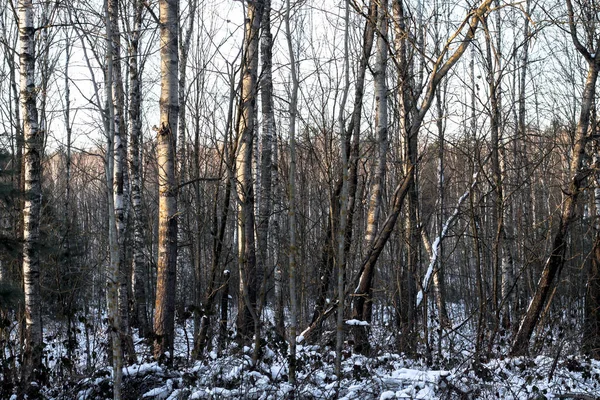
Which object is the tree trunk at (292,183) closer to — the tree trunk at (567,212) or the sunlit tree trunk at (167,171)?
the sunlit tree trunk at (167,171)

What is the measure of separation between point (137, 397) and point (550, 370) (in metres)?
4.21

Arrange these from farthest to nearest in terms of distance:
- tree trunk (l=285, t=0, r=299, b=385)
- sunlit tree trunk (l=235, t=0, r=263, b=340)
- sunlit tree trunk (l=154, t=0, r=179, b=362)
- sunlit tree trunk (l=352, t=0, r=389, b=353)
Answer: sunlit tree trunk (l=235, t=0, r=263, b=340)
sunlit tree trunk (l=352, t=0, r=389, b=353)
sunlit tree trunk (l=154, t=0, r=179, b=362)
tree trunk (l=285, t=0, r=299, b=385)

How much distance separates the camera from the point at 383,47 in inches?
249

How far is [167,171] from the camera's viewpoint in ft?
18.7

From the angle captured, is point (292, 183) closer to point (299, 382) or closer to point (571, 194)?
point (299, 382)

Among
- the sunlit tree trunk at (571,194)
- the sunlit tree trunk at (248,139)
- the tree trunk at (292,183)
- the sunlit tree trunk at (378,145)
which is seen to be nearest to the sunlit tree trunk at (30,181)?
the sunlit tree trunk at (248,139)

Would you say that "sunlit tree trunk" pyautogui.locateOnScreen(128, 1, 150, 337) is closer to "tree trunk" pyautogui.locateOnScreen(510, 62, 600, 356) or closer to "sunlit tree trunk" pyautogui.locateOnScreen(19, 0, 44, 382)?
"sunlit tree trunk" pyautogui.locateOnScreen(19, 0, 44, 382)

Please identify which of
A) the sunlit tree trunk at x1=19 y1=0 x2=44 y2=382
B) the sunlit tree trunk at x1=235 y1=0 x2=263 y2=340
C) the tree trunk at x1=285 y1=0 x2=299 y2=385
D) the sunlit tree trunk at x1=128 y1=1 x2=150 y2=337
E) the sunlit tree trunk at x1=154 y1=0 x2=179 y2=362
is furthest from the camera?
the sunlit tree trunk at x1=128 y1=1 x2=150 y2=337

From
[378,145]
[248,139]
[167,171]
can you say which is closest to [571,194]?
[378,145]

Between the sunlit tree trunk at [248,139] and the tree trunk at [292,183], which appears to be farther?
the sunlit tree trunk at [248,139]

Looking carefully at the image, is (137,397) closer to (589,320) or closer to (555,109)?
(589,320)

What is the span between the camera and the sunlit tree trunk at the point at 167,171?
225 inches

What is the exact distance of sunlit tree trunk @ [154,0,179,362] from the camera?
18.8ft

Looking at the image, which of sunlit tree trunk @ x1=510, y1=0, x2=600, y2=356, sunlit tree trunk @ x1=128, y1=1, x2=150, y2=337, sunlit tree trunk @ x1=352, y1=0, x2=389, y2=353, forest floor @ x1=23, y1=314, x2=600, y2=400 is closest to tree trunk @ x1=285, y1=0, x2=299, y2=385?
forest floor @ x1=23, y1=314, x2=600, y2=400
